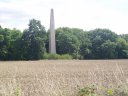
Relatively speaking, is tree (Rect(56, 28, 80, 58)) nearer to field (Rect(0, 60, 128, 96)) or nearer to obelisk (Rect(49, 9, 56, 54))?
obelisk (Rect(49, 9, 56, 54))

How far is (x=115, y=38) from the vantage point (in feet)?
342

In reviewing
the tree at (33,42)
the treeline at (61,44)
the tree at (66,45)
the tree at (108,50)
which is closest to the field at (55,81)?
the tree at (33,42)

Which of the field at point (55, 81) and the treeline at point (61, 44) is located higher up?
the treeline at point (61, 44)

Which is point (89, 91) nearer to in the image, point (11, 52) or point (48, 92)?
point (48, 92)

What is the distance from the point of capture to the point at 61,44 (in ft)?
283

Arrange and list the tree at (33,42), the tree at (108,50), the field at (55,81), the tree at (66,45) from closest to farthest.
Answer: the field at (55,81) → the tree at (33,42) → the tree at (66,45) → the tree at (108,50)

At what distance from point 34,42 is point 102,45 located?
978 inches

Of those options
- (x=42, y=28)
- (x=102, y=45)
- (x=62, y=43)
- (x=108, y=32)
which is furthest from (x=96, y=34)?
(x=42, y=28)

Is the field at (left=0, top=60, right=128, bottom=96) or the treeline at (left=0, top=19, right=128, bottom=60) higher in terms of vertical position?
the treeline at (left=0, top=19, right=128, bottom=60)

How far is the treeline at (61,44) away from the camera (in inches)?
2928

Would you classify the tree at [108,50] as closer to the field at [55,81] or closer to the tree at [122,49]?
the tree at [122,49]

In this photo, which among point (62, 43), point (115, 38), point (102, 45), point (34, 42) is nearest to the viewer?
point (34, 42)

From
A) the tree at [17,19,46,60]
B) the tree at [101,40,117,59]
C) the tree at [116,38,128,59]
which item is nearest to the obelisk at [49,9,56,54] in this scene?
the tree at [17,19,46,60]

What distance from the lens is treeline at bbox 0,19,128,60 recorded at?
244 feet
